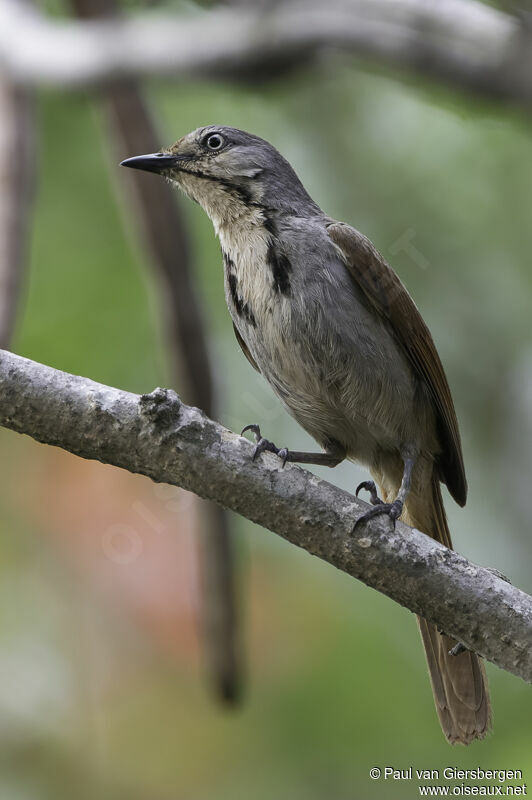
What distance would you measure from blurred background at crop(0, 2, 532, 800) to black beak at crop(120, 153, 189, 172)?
1.19ft

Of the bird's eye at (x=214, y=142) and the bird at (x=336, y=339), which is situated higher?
the bird's eye at (x=214, y=142)

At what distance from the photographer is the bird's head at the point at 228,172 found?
4.09 metres

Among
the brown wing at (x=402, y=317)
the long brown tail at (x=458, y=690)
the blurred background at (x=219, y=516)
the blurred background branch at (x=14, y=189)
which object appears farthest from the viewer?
the blurred background at (x=219, y=516)

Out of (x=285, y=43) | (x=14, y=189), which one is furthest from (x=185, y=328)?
(x=285, y=43)

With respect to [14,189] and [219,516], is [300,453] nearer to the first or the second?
[219,516]

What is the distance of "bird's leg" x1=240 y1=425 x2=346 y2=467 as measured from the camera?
Answer: 312 centimetres

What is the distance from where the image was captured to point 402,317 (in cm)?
401

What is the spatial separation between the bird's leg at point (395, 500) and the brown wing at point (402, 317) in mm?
211

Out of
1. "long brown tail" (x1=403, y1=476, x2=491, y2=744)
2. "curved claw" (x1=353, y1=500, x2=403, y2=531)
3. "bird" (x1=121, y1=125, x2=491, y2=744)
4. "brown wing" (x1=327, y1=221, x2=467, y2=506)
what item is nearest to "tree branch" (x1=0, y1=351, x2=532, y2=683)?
"curved claw" (x1=353, y1=500, x2=403, y2=531)

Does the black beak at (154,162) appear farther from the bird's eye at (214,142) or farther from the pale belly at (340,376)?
the pale belly at (340,376)

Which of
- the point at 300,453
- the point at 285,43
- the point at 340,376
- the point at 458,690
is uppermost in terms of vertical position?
the point at 285,43

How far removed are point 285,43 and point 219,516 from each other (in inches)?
91.8

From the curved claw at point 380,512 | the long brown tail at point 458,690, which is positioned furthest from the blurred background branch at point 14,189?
the long brown tail at point 458,690

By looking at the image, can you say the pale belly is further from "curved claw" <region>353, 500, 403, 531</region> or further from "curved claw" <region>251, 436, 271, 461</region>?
"curved claw" <region>353, 500, 403, 531</region>
